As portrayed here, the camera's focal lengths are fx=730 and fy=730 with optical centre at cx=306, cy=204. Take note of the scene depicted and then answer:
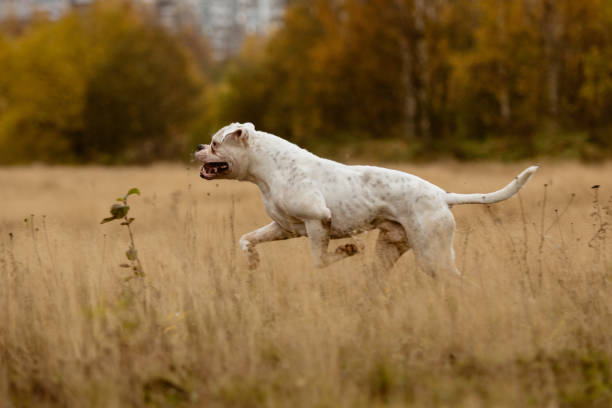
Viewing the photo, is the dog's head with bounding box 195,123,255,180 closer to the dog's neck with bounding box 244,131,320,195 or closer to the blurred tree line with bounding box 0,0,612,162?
the dog's neck with bounding box 244,131,320,195

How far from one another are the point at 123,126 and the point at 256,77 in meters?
7.04

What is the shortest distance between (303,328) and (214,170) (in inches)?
74.6

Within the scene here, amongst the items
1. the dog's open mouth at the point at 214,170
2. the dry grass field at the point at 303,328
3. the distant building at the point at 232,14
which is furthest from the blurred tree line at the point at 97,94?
the distant building at the point at 232,14

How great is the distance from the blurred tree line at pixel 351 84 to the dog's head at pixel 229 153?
17.6 metres

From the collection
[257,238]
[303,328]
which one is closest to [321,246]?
[257,238]

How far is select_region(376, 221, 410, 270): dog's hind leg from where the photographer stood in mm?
6090

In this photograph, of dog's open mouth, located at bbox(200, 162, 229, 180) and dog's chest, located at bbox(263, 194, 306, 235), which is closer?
dog's chest, located at bbox(263, 194, 306, 235)

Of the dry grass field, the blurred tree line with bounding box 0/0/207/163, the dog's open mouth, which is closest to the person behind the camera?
the dry grass field

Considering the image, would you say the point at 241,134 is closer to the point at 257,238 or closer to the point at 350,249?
the point at 257,238

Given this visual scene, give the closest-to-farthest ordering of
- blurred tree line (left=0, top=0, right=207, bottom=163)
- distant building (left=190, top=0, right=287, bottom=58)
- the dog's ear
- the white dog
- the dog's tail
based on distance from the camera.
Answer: the dog's tail → the white dog → the dog's ear → blurred tree line (left=0, top=0, right=207, bottom=163) → distant building (left=190, top=0, right=287, bottom=58)

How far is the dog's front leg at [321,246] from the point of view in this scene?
19.4 feet

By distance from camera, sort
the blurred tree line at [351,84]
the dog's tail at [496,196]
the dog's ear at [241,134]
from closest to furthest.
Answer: the dog's tail at [496,196]
the dog's ear at [241,134]
the blurred tree line at [351,84]

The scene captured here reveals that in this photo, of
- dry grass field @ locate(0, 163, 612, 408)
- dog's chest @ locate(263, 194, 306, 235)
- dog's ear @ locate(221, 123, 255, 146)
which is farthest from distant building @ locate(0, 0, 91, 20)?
dog's chest @ locate(263, 194, 306, 235)

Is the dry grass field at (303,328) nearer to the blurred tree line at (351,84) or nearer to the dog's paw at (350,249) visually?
the dog's paw at (350,249)
